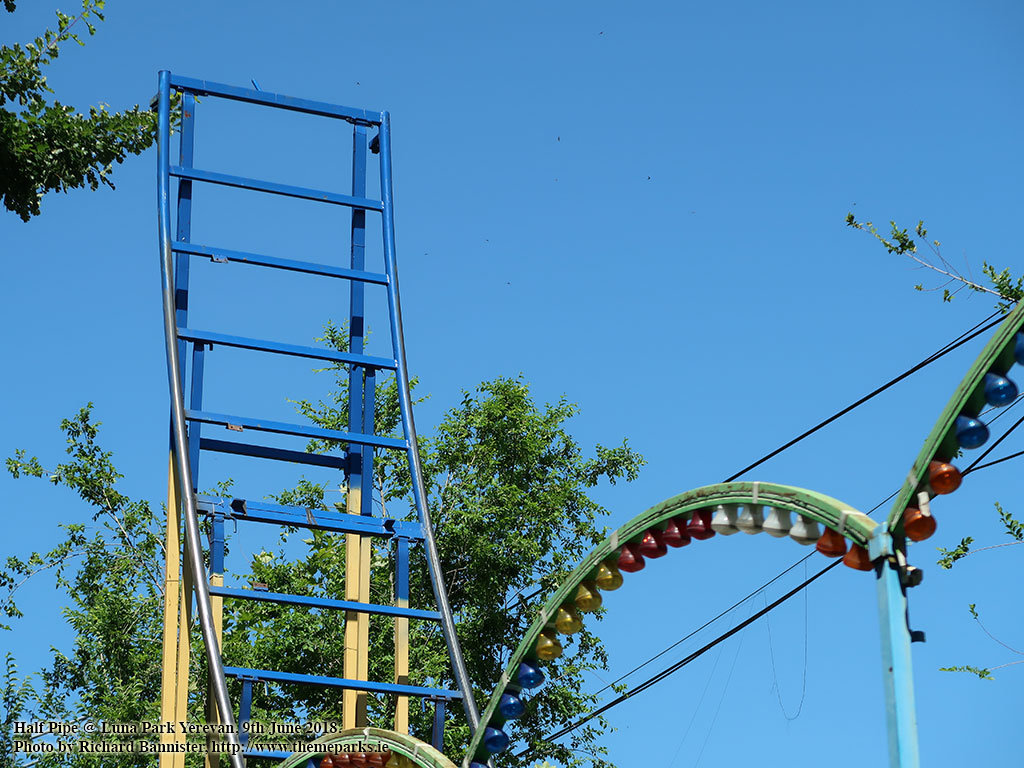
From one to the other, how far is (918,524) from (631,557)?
212 cm

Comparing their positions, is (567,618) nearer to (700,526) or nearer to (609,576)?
(609,576)

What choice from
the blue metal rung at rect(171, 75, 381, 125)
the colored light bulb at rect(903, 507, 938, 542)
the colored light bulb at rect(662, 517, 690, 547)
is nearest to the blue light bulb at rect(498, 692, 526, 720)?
the colored light bulb at rect(662, 517, 690, 547)

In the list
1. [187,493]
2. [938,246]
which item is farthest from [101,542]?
[938,246]

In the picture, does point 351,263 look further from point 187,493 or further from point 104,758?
point 104,758

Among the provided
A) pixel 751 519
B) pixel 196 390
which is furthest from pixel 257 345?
pixel 751 519

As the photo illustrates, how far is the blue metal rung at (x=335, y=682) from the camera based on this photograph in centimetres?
1073

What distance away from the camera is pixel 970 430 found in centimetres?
612

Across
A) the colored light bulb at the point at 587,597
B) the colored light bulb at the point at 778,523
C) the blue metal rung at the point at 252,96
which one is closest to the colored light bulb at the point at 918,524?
the colored light bulb at the point at 778,523

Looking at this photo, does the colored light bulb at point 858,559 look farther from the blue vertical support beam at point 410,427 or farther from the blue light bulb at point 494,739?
the blue vertical support beam at point 410,427

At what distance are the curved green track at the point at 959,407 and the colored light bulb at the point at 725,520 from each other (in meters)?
1.10

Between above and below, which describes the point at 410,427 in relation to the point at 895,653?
above

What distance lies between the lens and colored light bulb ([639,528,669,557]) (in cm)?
Result: 793

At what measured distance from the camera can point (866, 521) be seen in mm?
6445

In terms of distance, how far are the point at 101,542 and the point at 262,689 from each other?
350 centimetres
